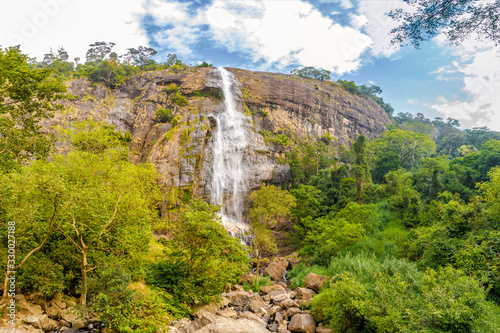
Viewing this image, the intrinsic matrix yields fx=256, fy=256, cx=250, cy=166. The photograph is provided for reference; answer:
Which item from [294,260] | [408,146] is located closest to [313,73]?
[408,146]

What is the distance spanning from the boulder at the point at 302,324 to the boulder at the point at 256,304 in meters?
2.35

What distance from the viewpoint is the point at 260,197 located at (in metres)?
20.8

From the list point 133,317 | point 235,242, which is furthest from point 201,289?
point 133,317

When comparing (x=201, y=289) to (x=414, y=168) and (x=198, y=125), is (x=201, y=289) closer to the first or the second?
(x=198, y=125)

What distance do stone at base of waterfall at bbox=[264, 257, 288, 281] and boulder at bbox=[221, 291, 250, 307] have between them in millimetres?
5880

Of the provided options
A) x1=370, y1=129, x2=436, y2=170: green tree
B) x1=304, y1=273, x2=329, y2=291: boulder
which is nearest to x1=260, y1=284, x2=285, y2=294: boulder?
x1=304, y1=273, x2=329, y2=291: boulder

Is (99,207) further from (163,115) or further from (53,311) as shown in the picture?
(163,115)

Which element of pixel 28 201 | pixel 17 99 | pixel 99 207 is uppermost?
pixel 17 99

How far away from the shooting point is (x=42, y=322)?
898cm

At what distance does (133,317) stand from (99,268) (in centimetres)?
252

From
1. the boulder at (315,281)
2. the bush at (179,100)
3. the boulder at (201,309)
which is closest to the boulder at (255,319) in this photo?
the boulder at (201,309)

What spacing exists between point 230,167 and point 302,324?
24.4 metres

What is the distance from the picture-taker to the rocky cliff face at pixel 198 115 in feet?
103

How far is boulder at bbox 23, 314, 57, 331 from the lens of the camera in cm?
873
